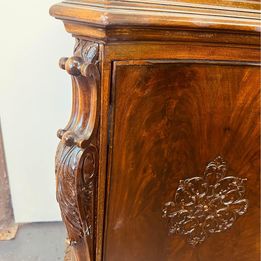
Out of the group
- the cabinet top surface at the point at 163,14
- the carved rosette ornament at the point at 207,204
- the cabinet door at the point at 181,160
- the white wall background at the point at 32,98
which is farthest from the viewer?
the white wall background at the point at 32,98

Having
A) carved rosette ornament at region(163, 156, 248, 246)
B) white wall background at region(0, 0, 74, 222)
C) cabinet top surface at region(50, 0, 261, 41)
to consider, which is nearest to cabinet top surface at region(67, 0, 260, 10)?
cabinet top surface at region(50, 0, 261, 41)

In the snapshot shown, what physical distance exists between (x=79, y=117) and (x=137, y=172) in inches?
6.0

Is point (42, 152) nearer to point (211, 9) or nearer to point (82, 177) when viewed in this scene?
point (82, 177)

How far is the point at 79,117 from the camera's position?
23.7 inches

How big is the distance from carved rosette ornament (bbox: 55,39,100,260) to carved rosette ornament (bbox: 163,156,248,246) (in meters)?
0.18

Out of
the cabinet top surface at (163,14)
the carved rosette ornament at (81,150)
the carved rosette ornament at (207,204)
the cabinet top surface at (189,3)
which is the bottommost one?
the carved rosette ornament at (207,204)

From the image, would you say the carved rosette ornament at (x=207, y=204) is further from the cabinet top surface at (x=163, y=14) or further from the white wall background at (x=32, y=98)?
the white wall background at (x=32, y=98)

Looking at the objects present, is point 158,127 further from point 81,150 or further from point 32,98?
point 32,98

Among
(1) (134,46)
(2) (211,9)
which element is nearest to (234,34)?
(2) (211,9)

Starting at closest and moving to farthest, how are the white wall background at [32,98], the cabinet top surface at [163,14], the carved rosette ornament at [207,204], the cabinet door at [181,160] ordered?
the cabinet top surface at [163,14]
the cabinet door at [181,160]
the carved rosette ornament at [207,204]
the white wall background at [32,98]

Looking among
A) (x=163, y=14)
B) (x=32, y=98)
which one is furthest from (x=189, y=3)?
(x=32, y=98)

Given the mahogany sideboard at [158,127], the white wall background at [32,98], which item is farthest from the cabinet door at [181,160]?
the white wall background at [32,98]

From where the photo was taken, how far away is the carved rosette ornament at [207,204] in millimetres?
700

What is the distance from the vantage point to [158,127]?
613mm
